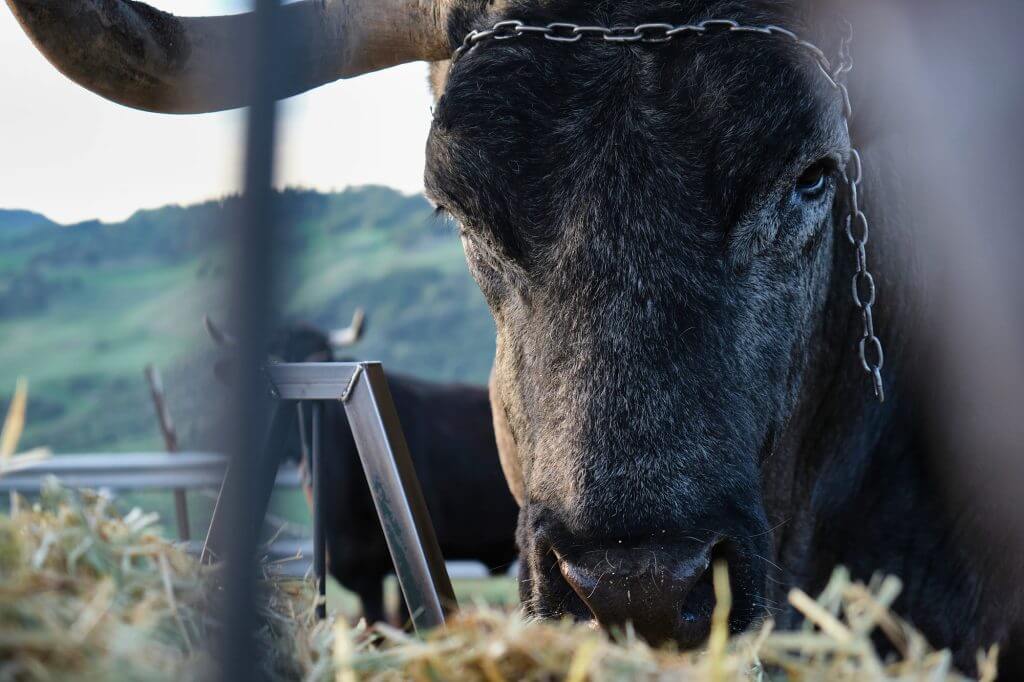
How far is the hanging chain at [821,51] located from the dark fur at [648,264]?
1.4 inches

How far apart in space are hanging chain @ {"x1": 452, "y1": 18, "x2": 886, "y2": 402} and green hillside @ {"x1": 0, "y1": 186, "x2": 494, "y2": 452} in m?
0.62

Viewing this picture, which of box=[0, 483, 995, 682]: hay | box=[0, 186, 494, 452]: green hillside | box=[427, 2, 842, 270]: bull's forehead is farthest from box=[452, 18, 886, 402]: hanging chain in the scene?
box=[0, 483, 995, 682]: hay

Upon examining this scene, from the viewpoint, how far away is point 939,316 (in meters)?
2.80

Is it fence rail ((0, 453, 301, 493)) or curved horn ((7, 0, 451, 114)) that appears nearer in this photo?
curved horn ((7, 0, 451, 114))

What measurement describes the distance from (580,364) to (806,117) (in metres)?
0.81

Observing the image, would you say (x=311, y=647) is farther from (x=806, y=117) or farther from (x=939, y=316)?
(x=939, y=316)

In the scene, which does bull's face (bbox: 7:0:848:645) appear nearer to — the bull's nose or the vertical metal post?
the bull's nose

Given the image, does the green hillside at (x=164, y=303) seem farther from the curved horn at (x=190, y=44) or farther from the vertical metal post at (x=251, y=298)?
the curved horn at (x=190, y=44)

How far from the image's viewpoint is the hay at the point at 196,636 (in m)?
1.00

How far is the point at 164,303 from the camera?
6773 millimetres

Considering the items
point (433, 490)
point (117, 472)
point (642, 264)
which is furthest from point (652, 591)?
point (433, 490)

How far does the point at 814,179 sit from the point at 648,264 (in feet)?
1.96

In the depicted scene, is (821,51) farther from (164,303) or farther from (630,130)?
(164,303)

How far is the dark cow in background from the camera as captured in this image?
7.31 m
